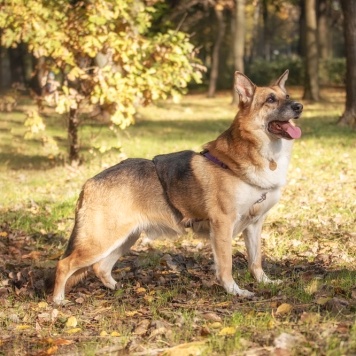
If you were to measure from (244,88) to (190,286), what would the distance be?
185cm

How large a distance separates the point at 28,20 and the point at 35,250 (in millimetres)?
5577

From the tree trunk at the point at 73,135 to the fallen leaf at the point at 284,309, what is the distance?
30.9ft

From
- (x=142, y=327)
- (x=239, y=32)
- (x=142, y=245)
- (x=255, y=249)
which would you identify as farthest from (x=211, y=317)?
(x=239, y=32)

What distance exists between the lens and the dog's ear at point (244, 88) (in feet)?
20.4

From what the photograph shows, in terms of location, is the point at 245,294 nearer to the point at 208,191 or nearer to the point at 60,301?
the point at 208,191

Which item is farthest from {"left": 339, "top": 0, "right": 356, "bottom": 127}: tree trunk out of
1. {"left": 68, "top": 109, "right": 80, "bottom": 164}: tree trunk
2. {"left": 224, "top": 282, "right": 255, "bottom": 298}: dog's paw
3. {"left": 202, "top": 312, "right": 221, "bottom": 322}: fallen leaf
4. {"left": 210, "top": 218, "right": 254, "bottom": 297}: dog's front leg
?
{"left": 202, "top": 312, "right": 221, "bottom": 322}: fallen leaf

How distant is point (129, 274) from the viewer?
7.13 metres

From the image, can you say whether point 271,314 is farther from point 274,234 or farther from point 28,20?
point 28,20

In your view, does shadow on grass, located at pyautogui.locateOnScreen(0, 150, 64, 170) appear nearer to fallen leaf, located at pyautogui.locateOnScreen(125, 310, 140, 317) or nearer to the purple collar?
the purple collar

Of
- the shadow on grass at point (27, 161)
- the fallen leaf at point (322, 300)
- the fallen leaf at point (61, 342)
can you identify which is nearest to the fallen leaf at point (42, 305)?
the fallen leaf at point (61, 342)

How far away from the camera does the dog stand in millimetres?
6047

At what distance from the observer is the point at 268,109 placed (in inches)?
241

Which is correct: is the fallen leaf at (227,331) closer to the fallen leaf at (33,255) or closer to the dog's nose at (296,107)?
the dog's nose at (296,107)

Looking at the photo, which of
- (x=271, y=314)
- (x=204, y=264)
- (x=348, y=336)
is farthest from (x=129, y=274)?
(x=348, y=336)
